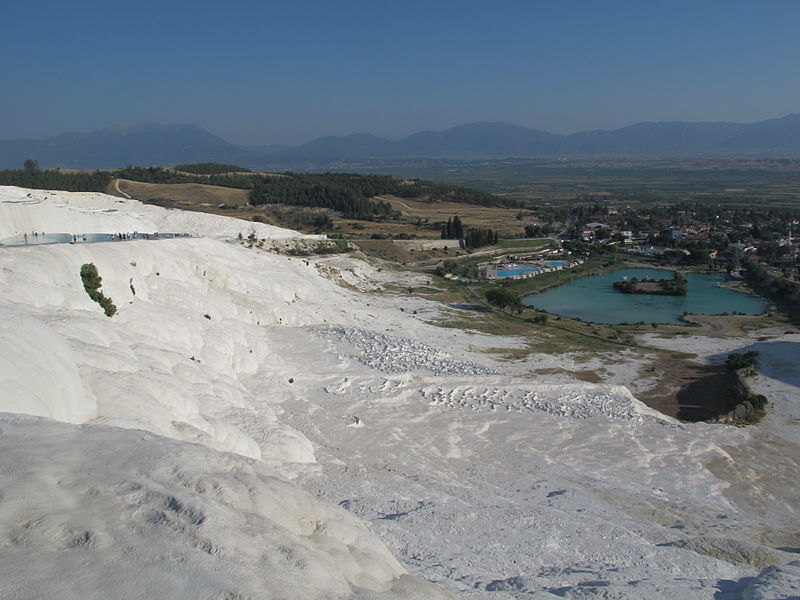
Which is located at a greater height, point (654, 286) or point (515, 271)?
point (515, 271)

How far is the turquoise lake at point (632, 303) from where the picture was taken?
51938 mm

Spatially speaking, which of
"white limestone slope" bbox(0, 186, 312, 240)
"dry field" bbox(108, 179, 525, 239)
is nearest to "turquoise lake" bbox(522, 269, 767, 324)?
"dry field" bbox(108, 179, 525, 239)

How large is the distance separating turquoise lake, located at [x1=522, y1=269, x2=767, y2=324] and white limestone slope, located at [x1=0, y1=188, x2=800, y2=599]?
2632cm

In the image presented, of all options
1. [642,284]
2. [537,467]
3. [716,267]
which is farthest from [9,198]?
[716,267]

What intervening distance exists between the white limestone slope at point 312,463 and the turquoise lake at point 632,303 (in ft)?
86.4

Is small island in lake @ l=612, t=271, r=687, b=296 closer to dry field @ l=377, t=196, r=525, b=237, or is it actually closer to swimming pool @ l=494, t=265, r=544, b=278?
swimming pool @ l=494, t=265, r=544, b=278

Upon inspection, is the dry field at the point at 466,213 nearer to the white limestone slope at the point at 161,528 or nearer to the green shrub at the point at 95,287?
the green shrub at the point at 95,287

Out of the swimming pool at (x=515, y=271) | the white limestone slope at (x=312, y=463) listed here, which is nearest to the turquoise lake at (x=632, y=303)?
the swimming pool at (x=515, y=271)

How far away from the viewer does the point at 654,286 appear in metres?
64.0

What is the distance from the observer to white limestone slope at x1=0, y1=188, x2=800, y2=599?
7.25 metres

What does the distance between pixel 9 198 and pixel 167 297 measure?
25.1 m

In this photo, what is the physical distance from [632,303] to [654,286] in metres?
8.17

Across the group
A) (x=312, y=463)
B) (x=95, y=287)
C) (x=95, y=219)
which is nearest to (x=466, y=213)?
(x=95, y=219)

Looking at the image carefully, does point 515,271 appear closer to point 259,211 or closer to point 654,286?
point 654,286
